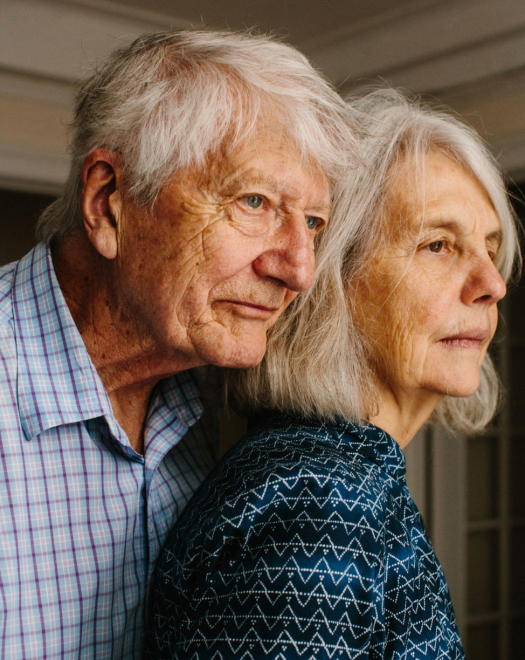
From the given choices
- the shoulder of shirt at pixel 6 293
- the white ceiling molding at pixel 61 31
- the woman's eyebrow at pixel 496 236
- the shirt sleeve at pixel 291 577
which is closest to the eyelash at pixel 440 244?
the woman's eyebrow at pixel 496 236

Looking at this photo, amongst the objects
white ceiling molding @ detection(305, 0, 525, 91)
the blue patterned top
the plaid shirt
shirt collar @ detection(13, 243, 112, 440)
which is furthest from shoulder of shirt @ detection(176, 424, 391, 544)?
white ceiling molding @ detection(305, 0, 525, 91)

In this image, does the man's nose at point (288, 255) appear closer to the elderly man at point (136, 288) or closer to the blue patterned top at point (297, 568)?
the elderly man at point (136, 288)

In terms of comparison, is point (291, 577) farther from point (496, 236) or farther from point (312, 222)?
point (496, 236)

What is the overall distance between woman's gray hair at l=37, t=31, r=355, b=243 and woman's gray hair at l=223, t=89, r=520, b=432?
0.37ft

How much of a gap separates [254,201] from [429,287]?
36 cm

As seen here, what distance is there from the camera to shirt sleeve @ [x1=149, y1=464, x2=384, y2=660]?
29.1 inches

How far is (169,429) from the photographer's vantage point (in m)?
1.16

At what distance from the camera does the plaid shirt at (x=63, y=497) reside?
0.87m

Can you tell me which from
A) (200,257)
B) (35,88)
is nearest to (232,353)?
(200,257)

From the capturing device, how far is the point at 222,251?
0.93 metres

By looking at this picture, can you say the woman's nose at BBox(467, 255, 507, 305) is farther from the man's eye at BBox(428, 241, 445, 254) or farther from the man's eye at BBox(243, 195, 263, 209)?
the man's eye at BBox(243, 195, 263, 209)

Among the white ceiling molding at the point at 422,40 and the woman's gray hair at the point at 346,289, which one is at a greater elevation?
the white ceiling molding at the point at 422,40

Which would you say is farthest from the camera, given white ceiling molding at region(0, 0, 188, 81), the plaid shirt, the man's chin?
white ceiling molding at region(0, 0, 188, 81)

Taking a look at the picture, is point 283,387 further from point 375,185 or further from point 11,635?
point 11,635
